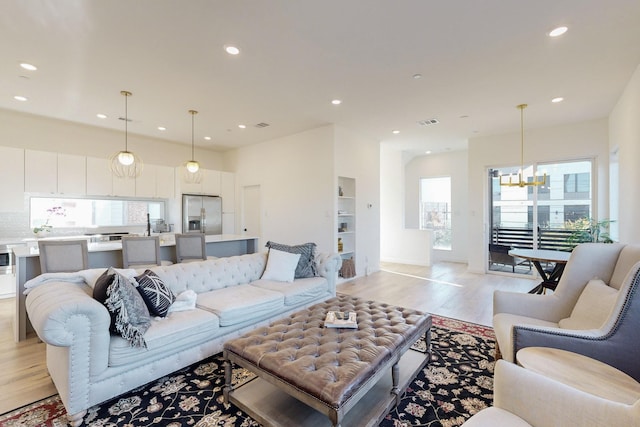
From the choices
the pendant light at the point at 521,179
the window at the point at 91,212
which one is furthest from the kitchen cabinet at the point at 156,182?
the pendant light at the point at 521,179

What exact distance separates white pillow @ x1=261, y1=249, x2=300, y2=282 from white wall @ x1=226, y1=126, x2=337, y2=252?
1.88m

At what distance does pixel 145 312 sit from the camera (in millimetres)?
2252

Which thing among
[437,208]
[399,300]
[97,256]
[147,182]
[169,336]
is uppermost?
[147,182]

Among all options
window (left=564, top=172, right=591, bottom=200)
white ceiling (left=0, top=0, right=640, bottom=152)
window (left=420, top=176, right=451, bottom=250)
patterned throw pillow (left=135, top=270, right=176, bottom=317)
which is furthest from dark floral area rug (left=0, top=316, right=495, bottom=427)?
window (left=420, top=176, right=451, bottom=250)

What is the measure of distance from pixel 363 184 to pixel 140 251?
13.9ft

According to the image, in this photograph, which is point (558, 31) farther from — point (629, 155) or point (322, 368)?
point (322, 368)

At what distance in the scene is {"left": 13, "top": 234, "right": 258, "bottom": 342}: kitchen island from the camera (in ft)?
10.1

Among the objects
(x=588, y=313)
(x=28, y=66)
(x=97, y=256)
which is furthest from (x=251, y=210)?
(x=588, y=313)

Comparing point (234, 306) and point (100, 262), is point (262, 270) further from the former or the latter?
point (100, 262)

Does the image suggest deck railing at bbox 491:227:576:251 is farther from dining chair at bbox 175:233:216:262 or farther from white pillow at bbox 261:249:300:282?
dining chair at bbox 175:233:216:262

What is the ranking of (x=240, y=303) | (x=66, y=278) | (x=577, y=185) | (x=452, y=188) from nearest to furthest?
(x=66, y=278) < (x=240, y=303) < (x=577, y=185) < (x=452, y=188)

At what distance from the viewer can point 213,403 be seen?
2.06 m

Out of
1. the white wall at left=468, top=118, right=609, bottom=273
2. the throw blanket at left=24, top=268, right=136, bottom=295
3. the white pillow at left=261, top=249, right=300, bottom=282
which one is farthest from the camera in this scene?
the white wall at left=468, top=118, right=609, bottom=273

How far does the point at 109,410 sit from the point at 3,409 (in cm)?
73
